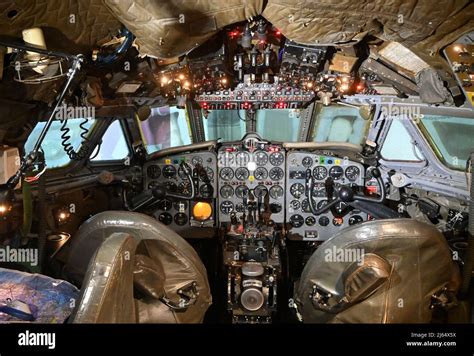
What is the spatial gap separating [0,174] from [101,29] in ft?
3.62

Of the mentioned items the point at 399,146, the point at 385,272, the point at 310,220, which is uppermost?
the point at 399,146

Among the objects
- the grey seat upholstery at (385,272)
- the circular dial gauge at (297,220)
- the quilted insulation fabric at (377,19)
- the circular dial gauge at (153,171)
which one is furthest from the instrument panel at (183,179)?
the grey seat upholstery at (385,272)

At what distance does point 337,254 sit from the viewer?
2.18 metres

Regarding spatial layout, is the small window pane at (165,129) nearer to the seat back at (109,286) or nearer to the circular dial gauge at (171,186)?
the circular dial gauge at (171,186)

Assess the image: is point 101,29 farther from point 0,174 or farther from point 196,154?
point 196,154

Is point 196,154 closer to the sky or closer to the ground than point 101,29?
closer to the ground

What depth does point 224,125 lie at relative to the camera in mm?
5391

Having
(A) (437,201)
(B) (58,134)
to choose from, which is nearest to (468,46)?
(A) (437,201)

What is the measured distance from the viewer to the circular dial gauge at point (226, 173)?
16.3 feet

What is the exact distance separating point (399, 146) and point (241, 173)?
6.00ft

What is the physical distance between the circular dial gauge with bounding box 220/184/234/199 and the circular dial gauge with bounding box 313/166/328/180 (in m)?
0.98

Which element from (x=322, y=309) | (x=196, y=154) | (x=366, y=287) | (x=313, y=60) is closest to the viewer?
(x=366, y=287)

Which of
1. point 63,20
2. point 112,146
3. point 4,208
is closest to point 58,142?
point 112,146

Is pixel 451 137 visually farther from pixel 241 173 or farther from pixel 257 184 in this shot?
pixel 241 173
